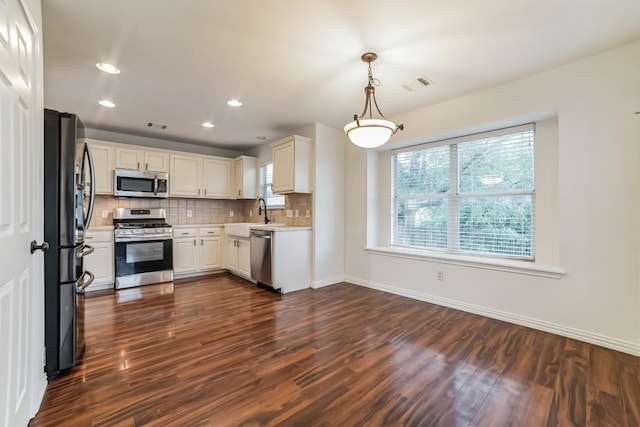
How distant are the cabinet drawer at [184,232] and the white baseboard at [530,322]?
124 inches

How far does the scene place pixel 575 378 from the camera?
6.28 ft

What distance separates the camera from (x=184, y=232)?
4797mm

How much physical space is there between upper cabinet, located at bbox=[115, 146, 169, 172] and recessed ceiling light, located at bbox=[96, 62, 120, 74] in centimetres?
209

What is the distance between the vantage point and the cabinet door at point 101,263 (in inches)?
156

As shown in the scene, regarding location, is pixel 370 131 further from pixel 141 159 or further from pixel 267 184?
pixel 141 159

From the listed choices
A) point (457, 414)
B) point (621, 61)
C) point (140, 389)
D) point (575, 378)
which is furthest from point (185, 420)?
point (621, 61)

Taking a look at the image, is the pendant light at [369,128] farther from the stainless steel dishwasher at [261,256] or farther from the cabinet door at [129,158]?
the cabinet door at [129,158]

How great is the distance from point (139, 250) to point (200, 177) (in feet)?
5.26

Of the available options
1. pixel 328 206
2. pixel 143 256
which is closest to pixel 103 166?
pixel 143 256

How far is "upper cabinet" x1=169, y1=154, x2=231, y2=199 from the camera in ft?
16.2

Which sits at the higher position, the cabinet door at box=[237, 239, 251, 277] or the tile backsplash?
the tile backsplash

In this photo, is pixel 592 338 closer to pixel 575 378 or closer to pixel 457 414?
pixel 575 378

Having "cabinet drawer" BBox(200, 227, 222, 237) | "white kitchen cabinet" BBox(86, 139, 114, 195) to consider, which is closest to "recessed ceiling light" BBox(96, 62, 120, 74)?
"white kitchen cabinet" BBox(86, 139, 114, 195)

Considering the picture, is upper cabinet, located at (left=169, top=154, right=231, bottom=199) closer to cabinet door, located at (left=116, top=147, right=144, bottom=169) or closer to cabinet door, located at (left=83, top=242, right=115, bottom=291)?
cabinet door, located at (left=116, top=147, right=144, bottom=169)
